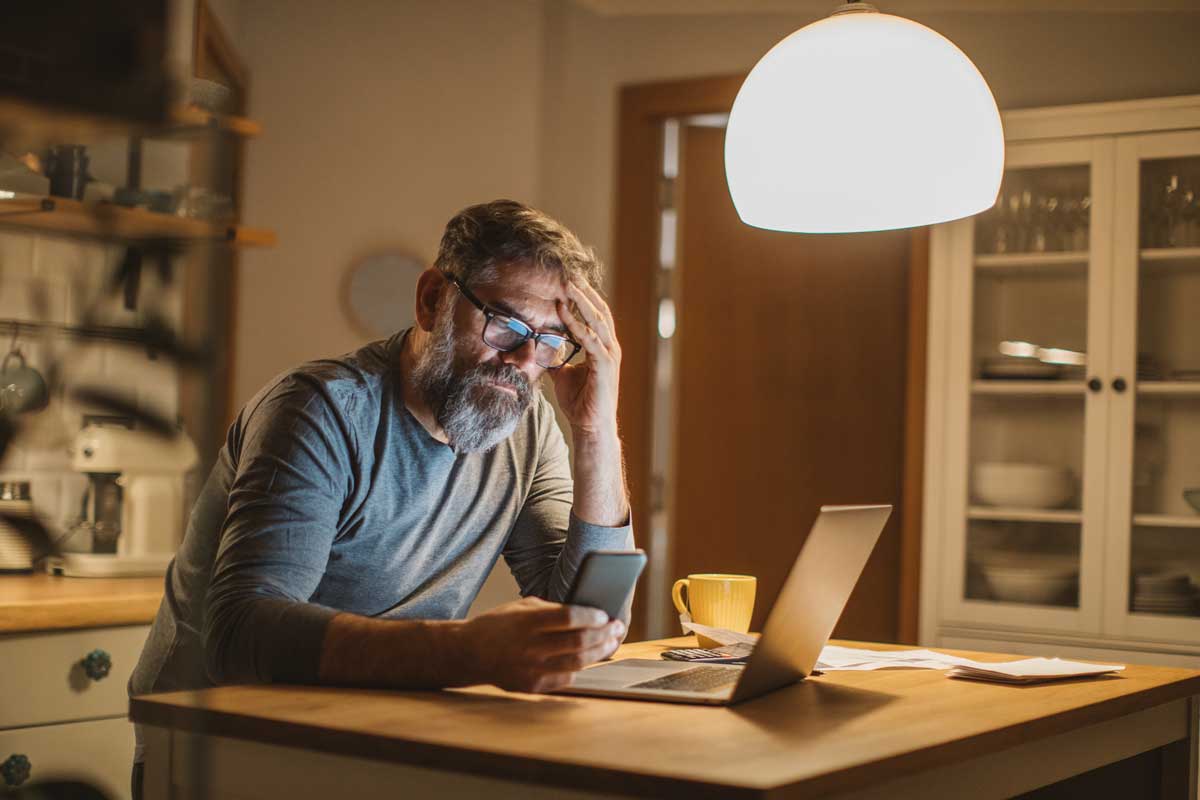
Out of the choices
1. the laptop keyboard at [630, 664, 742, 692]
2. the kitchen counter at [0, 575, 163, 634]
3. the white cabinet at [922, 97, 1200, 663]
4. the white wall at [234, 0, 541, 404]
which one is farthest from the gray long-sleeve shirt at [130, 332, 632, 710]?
the white wall at [234, 0, 541, 404]

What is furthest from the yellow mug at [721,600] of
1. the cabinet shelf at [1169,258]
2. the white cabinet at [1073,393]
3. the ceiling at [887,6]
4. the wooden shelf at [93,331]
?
the ceiling at [887,6]

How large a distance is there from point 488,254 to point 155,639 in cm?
67

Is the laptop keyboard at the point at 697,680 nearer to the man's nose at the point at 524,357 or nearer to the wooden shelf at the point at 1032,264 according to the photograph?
the man's nose at the point at 524,357

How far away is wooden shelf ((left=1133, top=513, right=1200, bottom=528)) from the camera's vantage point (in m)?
3.17

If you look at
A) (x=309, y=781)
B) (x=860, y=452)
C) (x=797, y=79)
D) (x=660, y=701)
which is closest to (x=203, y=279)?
(x=309, y=781)

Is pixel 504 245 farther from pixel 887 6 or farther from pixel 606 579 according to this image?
pixel 887 6

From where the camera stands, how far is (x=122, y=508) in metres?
2.62

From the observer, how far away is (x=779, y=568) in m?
Result: 3.78

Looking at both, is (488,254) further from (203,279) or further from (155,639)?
(203,279)

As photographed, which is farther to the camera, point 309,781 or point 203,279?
point 309,781

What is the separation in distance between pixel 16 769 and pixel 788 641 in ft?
5.04

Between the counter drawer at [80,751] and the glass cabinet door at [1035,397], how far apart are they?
209 centimetres

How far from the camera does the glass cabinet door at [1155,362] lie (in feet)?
10.4

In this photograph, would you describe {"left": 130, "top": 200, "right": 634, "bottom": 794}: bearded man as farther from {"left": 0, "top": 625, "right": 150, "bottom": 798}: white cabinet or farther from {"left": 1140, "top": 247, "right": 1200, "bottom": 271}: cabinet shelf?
{"left": 1140, "top": 247, "right": 1200, "bottom": 271}: cabinet shelf
